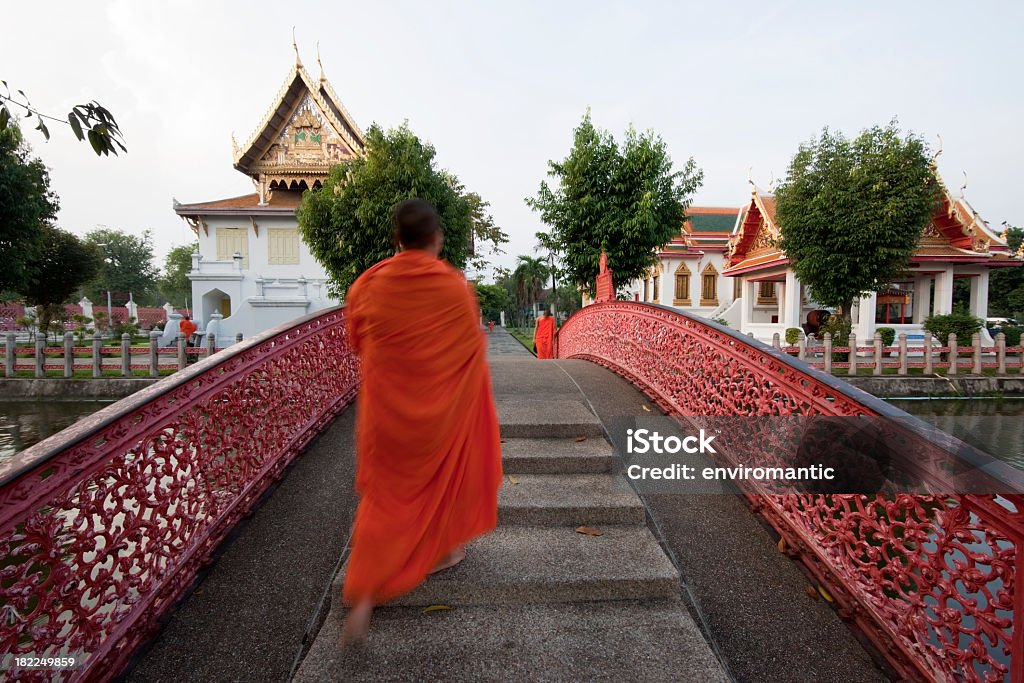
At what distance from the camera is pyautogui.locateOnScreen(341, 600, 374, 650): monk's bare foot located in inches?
76.8

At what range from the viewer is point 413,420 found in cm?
209

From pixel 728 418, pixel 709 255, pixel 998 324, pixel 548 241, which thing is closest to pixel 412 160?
pixel 548 241

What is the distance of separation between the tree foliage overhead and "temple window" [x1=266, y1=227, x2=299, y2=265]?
38.8 ft

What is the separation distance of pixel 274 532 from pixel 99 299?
61146 mm

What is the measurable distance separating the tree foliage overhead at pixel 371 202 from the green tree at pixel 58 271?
15.1 metres

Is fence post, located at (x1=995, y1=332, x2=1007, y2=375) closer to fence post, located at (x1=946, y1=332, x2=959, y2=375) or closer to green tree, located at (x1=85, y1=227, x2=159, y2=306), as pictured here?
fence post, located at (x1=946, y1=332, x2=959, y2=375)

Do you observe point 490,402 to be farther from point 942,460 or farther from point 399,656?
point 942,460

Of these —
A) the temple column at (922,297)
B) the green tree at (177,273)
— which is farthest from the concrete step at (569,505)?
the green tree at (177,273)

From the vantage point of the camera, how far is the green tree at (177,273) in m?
50.1

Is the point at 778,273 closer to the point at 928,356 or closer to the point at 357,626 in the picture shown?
the point at 928,356

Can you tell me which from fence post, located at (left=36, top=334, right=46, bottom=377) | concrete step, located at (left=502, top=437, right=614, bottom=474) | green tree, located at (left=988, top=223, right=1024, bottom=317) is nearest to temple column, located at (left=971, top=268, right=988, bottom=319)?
green tree, located at (left=988, top=223, right=1024, bottom=317)

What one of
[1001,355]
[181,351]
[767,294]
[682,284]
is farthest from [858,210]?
[181,351]

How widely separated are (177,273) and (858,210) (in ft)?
189

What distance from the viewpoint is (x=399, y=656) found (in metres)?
1.95
